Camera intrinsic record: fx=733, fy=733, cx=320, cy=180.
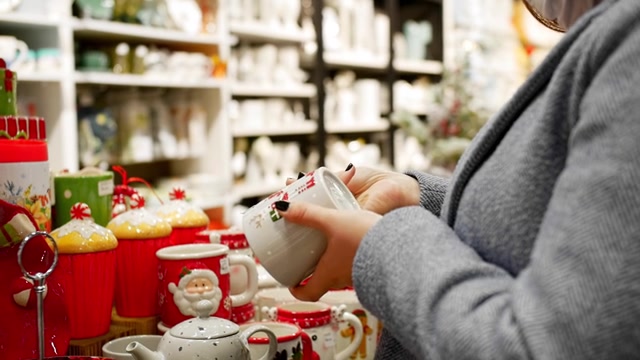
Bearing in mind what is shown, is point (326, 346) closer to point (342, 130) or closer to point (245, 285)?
point (245, 285)

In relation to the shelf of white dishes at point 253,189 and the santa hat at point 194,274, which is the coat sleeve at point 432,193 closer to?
the santa hat at point 194,274

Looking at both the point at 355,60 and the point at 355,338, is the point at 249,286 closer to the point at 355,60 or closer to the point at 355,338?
the point at 355,338

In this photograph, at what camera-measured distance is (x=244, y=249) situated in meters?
1.24

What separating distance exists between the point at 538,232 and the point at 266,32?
9.81 feet

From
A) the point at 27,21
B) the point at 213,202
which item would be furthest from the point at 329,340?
the point at 213,202

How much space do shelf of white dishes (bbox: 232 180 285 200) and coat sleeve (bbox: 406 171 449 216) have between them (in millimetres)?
2433

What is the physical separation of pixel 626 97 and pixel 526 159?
0.37ft

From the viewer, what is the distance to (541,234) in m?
0.55

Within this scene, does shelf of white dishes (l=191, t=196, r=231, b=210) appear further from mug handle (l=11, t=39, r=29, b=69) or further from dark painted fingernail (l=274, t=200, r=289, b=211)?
dark painted fingernail (l=274, t=200, r=289, b=211)

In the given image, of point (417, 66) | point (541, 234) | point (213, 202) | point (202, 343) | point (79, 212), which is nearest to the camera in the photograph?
point (541, 234)

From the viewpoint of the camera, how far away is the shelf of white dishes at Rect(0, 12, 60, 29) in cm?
238

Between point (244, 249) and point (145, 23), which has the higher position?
point (145, 23)

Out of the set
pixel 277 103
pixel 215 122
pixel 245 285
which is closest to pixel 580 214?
pixel 245 285

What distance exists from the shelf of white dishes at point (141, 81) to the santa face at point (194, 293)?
5.82 feet
